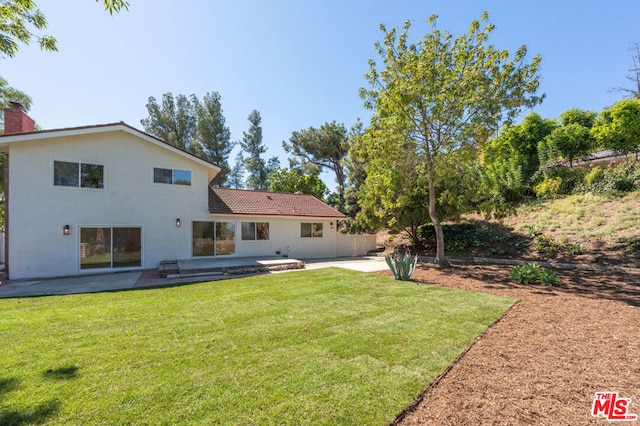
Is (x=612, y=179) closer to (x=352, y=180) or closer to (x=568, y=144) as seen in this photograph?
(x=568, y=144)

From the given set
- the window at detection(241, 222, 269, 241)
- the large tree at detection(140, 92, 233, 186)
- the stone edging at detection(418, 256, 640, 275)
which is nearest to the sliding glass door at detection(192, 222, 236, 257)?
the window at detection(241, 222, 269, 241)

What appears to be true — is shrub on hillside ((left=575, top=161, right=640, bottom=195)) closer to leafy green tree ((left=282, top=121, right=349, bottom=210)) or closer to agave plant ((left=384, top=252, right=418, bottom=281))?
agave plant ((left=384, top=252, right=418, bottom=281))

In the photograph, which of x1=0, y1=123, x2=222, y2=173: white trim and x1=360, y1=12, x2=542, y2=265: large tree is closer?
x1=0, y1=123, x2=222, y2=173: white trim

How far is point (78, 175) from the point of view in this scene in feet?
37.9

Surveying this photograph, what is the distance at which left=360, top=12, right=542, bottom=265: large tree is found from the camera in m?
10.6

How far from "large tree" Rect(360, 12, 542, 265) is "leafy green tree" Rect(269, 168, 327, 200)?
18145 mm

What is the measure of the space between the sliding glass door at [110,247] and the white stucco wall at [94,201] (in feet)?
0.78

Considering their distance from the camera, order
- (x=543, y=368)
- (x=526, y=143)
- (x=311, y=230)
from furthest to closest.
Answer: (x=526, y=143)
(x=311, y=230)
(x=543, y=368)

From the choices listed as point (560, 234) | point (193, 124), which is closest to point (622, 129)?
point (560, 234)

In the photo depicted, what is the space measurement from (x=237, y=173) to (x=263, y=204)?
62.1 feet

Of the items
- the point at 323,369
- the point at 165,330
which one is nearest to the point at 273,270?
the point at 165,330

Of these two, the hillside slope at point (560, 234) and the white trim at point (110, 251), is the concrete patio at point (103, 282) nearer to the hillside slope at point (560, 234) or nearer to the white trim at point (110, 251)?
the white trim at point (110, 251)

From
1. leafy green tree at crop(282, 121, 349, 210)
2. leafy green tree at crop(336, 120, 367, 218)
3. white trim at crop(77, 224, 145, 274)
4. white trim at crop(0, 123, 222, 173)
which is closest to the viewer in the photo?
white trim at crop(0, 123, 222, 173)

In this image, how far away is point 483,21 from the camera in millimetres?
10602
